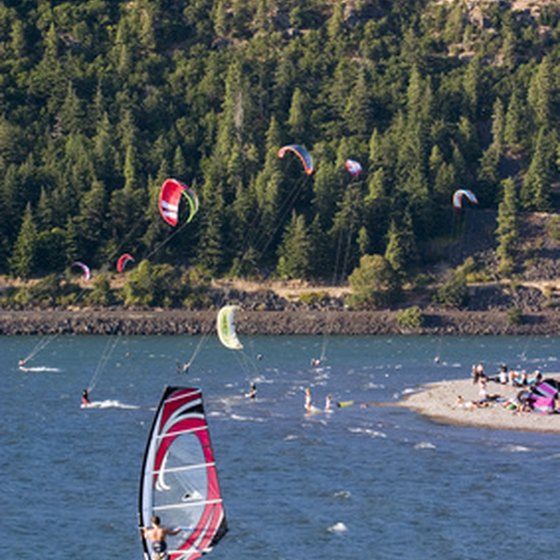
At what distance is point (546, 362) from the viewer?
91062 millimetres

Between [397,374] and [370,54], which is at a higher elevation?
[370,54]

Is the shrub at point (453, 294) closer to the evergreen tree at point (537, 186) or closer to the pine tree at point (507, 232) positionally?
the pine tree at point (507, 232)

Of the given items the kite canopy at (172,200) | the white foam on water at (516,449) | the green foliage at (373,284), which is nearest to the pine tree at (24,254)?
the green foliage at (373,284)

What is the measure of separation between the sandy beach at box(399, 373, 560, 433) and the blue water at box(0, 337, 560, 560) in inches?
57.7

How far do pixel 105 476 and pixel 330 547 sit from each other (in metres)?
13.3

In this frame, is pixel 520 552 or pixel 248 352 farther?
pixel 248 352

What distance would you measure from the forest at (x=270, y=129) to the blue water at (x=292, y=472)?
148 ft

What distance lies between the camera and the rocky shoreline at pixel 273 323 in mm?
116250

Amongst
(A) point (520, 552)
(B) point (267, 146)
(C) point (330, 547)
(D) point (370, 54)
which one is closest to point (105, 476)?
(C) point (330, 547)

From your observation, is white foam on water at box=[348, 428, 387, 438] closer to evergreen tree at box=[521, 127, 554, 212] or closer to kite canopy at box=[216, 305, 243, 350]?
kite canopy at box=[216, 305, 243, 350]

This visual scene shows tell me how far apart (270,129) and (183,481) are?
11717cm

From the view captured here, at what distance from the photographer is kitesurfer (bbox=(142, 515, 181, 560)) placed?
26.4m

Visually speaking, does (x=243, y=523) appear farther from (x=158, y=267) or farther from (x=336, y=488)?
(x=158, y=267)

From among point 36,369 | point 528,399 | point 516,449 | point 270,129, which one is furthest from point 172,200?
point 270,129
